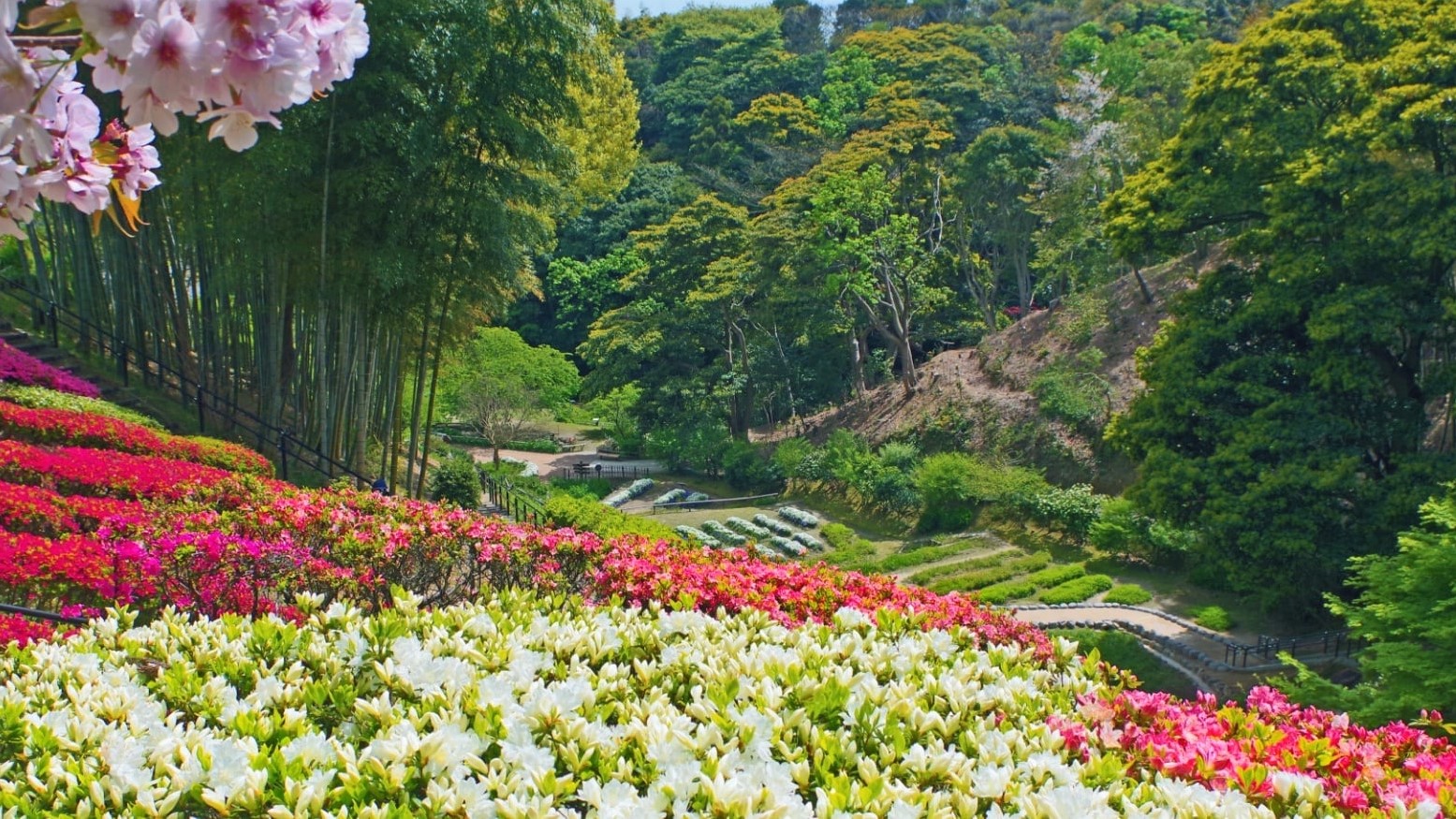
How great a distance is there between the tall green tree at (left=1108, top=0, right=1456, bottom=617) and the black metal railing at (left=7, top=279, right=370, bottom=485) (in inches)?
405

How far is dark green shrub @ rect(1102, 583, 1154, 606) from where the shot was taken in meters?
16.5

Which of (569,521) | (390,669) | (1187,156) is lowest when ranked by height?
(569,521)

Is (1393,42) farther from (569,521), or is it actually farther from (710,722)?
(710,722)

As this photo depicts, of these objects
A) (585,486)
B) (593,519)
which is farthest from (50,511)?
(585,486)

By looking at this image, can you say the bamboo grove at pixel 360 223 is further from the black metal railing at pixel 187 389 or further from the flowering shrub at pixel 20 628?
the flowering shrub at pixel 20 628

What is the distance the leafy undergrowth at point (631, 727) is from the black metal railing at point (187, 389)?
8692mm

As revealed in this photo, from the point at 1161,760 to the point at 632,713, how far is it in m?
1.40

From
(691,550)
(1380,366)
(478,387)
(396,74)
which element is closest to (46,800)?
(691,550)

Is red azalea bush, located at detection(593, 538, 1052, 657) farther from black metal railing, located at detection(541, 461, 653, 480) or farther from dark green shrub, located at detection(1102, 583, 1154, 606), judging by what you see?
black metal railing, located at detection(541, 461, 653, 480)

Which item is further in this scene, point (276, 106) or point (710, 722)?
point (710, 722)

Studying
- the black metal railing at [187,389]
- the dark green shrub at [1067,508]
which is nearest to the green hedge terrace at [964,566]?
the dark green shrub at [1067,508]

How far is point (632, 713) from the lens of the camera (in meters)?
3.03

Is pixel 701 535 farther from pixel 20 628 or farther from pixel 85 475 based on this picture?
pixel 20 628

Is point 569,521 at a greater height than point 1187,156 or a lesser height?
lesser
